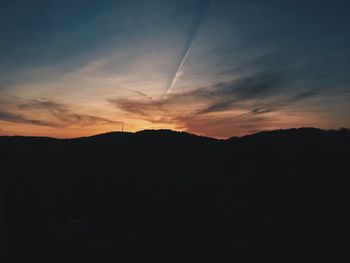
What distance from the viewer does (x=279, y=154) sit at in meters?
30.6

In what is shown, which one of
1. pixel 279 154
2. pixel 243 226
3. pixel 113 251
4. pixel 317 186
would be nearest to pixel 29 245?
pixel 113 251

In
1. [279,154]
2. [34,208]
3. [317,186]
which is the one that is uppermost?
[279,154]

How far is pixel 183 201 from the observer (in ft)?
78.6

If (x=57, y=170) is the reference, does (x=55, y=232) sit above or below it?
below

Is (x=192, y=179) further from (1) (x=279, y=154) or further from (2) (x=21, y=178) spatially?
(2) (x=21, y=178)

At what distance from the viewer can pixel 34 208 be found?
74.6 ft

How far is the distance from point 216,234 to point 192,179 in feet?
32.5

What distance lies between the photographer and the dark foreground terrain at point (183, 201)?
16.5m

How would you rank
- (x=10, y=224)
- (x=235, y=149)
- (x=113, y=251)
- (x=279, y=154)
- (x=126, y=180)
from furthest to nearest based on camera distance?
1. (x=235, y=149)
2. (x=279, y=154)
3. (x=126, y=180)
4. (x=10, y=224)
5. (x=113, y=251)

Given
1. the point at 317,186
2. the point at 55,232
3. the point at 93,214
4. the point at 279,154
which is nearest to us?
the point at 55,232

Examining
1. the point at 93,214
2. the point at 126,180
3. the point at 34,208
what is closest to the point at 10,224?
the point at 34,208

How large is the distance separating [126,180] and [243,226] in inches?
533

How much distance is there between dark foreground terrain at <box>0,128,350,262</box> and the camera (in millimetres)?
16531

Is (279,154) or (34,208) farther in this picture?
(279,154)
